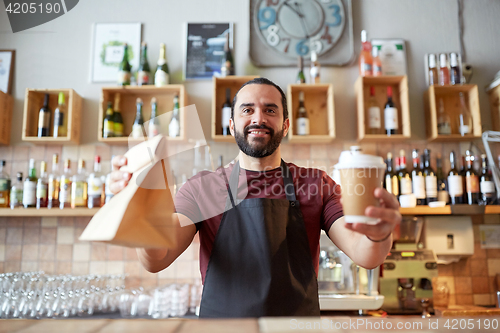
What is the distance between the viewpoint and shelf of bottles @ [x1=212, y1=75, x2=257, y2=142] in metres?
2.71

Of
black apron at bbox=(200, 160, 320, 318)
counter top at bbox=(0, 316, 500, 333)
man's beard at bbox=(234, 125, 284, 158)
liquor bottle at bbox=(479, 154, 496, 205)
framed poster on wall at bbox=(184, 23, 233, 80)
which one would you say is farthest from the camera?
framed poster on wall at bbox=(184, 23, 233, 80)

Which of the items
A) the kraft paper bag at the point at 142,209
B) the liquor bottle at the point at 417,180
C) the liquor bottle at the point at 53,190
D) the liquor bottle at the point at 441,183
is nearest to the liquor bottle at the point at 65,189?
the liquor bottle at the point at 53,190

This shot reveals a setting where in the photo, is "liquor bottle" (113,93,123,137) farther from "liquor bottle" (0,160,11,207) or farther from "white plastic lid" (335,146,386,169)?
"white plastic lid" (335,146,386,169)

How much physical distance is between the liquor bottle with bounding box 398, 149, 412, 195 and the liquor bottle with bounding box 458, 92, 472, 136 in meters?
0.47

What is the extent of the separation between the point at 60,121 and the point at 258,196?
2.01 metres

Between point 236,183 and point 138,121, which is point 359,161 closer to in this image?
point 236,183

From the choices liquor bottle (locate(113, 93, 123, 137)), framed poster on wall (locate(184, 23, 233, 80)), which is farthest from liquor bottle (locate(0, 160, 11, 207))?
framed poster on wall (locate(184, 23, 233, 80))

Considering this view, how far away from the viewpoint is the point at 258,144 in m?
1.38

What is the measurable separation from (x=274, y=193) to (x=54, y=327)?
951 mm

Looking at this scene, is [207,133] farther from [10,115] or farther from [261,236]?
[261,236]

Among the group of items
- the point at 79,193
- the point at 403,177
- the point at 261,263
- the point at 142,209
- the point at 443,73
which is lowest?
the point at 261,263

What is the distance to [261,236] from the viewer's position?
4.48 ft

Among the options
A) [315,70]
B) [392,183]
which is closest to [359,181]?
[392,183]

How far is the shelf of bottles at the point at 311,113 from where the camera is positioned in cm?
271
